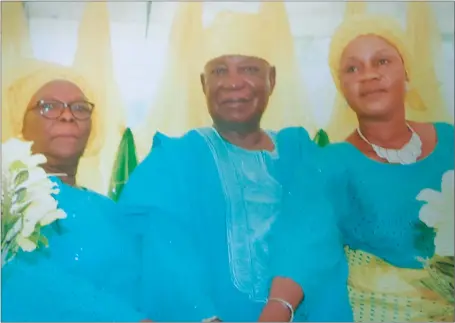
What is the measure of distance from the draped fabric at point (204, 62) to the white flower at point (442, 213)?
1.41 feet

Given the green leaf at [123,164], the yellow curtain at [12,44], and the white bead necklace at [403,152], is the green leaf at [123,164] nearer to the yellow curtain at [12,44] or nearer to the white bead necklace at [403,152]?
the yellow curtain at [12,44]

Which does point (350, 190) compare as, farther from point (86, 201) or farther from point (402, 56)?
point (86, 201)

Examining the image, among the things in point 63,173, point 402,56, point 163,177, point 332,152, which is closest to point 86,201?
point 63,173

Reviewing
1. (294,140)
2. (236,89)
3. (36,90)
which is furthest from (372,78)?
(36,90)

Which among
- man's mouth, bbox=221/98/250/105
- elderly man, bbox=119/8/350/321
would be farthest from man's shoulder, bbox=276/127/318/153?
man's mouth, bbox=221/98/250/105

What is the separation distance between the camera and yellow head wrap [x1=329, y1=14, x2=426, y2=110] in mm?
1535

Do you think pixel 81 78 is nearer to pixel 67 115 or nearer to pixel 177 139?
pixel 67 115

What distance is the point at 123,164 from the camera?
1486mm

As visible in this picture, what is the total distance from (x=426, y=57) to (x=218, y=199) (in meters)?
0.76

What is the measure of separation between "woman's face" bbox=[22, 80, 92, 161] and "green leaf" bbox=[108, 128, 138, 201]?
0.11 meters

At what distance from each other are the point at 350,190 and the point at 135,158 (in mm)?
628

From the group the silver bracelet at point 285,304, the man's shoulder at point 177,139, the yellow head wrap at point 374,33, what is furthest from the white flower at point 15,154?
the yellow head wrap at point 374,33

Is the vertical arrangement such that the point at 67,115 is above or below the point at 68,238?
above

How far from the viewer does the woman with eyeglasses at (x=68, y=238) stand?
1416mm
